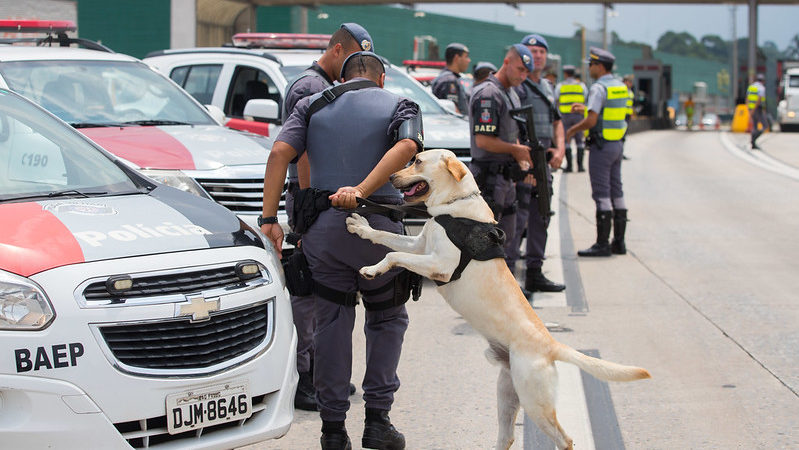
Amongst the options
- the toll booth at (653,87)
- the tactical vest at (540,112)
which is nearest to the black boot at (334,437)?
the tactical vest at (540,112)

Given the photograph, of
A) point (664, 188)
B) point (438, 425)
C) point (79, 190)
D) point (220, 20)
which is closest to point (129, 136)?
point (79, 190)

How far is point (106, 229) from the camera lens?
3.83m

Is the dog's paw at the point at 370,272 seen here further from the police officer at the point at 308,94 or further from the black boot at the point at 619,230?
the black boot at the point at 619,230

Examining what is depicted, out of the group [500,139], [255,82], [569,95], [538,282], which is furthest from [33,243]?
[569,95]

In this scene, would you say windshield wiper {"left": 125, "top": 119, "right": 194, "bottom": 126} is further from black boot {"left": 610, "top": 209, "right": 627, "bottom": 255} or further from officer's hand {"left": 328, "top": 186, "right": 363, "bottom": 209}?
black boot {"left": 610, "top": 209, "right": 627, "bottom": 255}

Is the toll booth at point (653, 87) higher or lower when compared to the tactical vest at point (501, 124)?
higher

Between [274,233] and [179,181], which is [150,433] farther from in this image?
[179,181]

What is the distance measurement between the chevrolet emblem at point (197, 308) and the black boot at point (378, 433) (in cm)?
118

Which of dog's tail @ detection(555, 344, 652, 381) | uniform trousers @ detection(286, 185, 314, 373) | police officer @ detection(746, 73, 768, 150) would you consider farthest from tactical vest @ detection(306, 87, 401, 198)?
police officer @ detection(746, 73, 768, 150)

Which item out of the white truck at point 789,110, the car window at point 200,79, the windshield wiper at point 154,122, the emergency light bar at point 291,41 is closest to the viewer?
the windshield wiper at point 154,122

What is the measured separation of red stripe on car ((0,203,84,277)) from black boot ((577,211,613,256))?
7.33 m

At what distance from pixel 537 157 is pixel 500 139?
432 mm

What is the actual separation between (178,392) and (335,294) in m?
1.09

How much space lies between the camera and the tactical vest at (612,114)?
10.2 m
